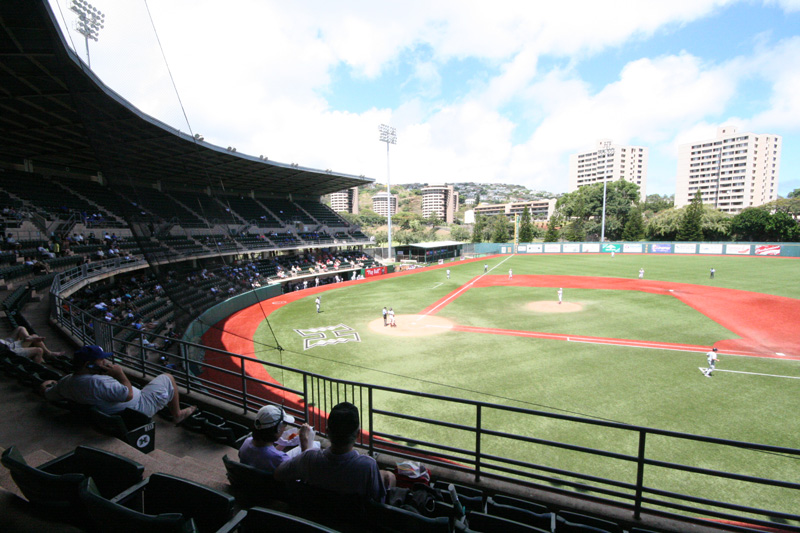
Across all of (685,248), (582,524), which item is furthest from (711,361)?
(685,248)

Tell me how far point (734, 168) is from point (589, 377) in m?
151

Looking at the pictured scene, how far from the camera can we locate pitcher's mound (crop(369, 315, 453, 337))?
2045 cm

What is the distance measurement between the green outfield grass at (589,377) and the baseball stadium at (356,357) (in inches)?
3.8

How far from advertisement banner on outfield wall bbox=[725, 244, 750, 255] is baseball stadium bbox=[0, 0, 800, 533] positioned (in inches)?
633

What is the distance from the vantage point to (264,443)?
11.3 feet

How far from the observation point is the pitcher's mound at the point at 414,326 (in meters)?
20.5

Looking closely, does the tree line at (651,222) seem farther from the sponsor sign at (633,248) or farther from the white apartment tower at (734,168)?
the white apartment tower at (734,168)

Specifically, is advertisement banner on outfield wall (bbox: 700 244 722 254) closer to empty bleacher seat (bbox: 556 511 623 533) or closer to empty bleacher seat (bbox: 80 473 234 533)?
empty bleacher seat (bbox: 556 511 623 533)

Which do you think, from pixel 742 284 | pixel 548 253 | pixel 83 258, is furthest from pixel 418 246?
pixel 83 258

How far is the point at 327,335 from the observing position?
2012 cm

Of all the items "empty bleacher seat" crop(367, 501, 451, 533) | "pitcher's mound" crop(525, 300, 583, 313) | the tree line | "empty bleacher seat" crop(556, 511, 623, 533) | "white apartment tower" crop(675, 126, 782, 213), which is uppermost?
"white apartment tower" crop(675, 126, 782, 213)

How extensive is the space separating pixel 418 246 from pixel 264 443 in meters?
51.4

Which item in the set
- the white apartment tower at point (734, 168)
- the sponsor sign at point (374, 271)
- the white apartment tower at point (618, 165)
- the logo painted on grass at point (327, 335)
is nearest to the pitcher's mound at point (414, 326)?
the logo painted on grass at point (327, 335)

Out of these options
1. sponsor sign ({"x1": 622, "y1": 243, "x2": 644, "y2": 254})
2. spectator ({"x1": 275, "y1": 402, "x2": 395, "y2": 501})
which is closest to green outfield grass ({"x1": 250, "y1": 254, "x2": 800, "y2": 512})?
spectator ({"x1": 275, "y1": 402, "x2": 395, "y2": 501})
